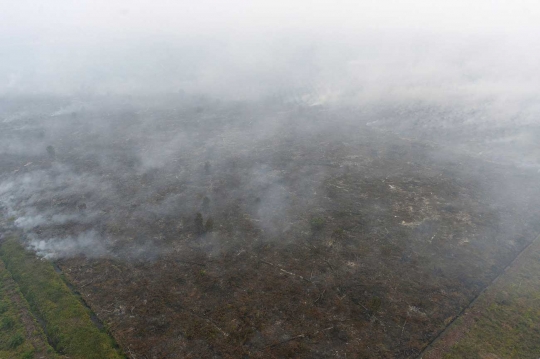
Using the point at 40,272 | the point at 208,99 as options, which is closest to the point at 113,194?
the point at 40,272

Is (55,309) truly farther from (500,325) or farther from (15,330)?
(500,325)

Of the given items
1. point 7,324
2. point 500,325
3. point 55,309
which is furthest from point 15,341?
point 500,325

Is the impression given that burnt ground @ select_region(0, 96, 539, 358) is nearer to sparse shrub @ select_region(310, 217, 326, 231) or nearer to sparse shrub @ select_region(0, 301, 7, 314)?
sparse shrub @ select_region(310, 217, 326, 231)

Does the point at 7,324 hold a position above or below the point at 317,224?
above

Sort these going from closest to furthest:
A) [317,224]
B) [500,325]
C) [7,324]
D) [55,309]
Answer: [500,325] → [7,324] → [55,309] → [317,224]

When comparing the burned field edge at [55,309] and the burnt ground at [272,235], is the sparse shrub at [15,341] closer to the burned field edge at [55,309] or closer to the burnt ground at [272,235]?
the burned field edge at [55,309]

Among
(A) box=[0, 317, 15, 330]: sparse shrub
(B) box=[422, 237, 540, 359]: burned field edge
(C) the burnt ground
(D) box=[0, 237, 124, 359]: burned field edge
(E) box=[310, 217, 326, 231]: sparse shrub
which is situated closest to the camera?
(B) box=[422, 237, 540, 359]: burned field edge

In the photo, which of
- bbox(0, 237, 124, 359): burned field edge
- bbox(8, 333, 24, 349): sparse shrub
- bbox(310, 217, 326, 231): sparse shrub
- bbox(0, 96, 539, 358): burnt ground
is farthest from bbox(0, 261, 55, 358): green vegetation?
bbox(310, 217, 326, 231): sparse shrub
